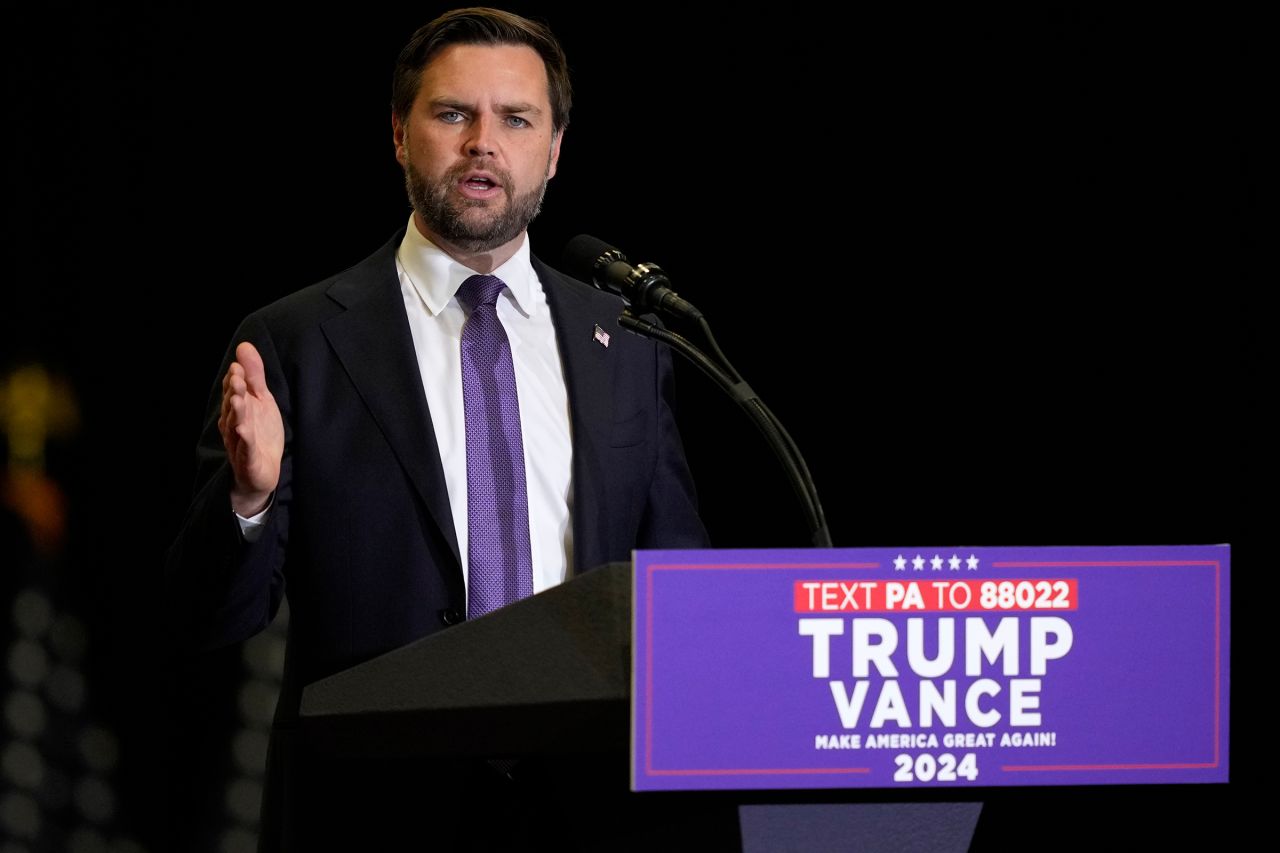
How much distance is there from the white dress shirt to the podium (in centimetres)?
51

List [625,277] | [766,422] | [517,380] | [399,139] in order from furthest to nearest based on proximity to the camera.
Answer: [399,139] → [517,380] → [625,277] → [766,422]

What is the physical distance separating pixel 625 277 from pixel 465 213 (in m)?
0.43

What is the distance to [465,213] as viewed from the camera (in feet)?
6.15

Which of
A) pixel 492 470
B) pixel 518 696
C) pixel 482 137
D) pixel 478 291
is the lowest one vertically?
pixel 518 696

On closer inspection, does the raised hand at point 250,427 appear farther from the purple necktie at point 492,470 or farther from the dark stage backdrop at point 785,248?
the dark stage backdrop at point 785,248

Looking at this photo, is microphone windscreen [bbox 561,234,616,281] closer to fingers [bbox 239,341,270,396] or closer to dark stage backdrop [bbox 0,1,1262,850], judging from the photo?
fingers [bbox 239,341,270,396]

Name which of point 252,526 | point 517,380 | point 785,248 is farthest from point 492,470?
point 785,248

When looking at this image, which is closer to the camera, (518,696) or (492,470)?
(518,696)

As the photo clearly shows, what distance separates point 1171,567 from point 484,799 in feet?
1.81

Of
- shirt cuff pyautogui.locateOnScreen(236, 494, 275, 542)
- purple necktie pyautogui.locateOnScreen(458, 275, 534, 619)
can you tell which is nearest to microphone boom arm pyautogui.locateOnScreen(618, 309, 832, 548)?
purple necktie pyautogui.locateOnScreen(458, 275, 534, 619)

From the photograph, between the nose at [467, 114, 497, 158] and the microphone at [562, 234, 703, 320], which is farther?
the nose at [467, 114, 497, 158]

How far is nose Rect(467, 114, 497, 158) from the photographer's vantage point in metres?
1.87

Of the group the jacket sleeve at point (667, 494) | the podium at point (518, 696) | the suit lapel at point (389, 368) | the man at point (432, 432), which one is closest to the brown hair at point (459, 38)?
the man at point (432, 432)

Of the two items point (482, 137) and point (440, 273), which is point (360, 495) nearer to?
point (440, 273)
